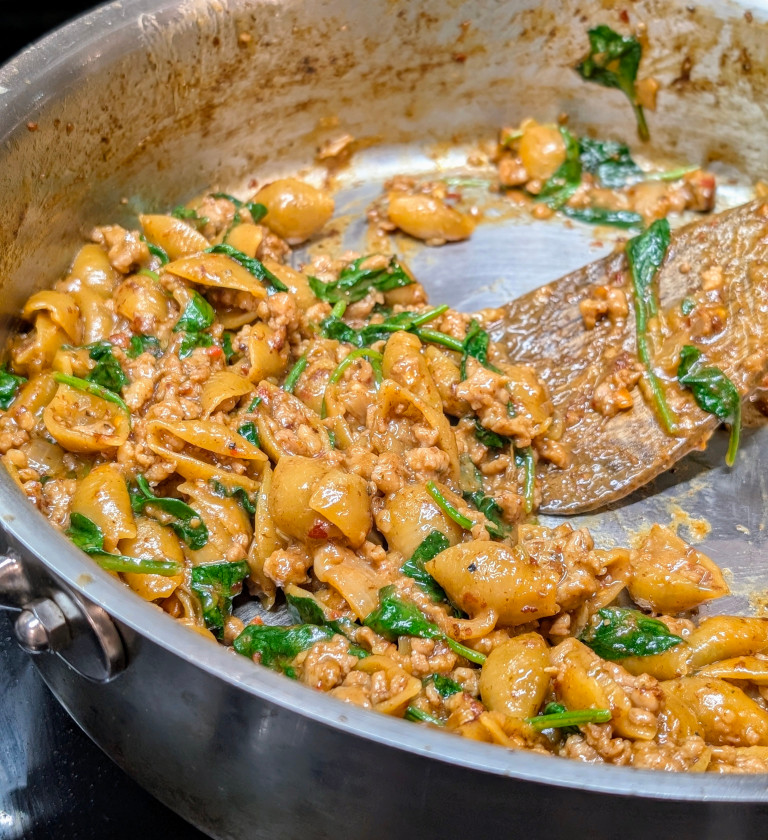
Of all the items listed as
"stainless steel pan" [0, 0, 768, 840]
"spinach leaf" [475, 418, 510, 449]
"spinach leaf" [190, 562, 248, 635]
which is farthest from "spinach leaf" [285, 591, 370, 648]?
"spinach leaf" [475, 418, 510, 449]

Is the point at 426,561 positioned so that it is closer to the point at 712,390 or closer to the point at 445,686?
the point at 445,686

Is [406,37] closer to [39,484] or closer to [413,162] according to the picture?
[413,162]

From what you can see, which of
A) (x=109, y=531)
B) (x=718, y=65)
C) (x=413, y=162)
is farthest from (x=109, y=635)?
(x=718, y=65)

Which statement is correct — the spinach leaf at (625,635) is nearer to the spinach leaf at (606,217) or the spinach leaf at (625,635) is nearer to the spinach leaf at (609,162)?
the spinach leaf at (606,217)

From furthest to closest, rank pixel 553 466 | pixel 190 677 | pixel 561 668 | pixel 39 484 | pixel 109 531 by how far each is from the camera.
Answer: pixel 553 466 < pixel 39 484 < pixel 109 531 < pixel 561 668 < pixel 190 677

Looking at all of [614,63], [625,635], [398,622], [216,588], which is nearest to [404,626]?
[398,622]

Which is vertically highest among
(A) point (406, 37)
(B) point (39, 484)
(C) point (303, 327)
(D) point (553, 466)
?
(A) point (406, 37)
